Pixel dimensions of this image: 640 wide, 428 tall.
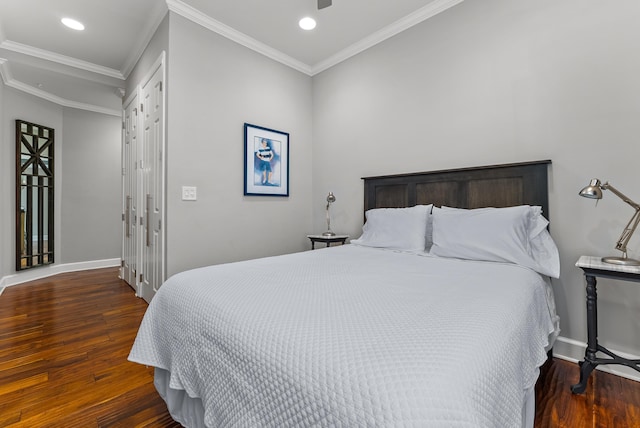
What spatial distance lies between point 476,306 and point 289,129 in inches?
119

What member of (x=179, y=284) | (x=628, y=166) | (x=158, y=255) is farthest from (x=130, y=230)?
(x=628, y=166)

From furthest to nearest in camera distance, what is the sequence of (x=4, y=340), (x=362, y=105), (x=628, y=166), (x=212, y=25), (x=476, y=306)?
1. (x=362, y=105)
2. (x=212, y=25)
3. (x=4, y=340)
4. (x=628, y=166)
5. (x=476, y=306)

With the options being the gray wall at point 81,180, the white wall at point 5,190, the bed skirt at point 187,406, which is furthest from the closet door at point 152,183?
the gray wall at point 81,180

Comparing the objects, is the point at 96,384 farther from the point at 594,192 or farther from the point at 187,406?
the point at 594,192

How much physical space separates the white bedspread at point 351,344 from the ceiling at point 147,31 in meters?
2.43

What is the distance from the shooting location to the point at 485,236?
1.95 metres

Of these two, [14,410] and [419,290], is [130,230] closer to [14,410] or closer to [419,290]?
[14,410]

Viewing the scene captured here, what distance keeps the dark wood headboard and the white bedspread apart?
29.7 inches

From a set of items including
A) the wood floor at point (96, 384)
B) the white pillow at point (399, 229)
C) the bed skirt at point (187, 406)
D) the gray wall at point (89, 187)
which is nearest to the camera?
the bed skirt at point (187, 406)

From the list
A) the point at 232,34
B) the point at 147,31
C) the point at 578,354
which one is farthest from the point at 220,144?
the point at 578,354

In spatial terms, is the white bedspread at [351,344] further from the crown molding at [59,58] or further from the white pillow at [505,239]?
the crown molding at [59,58]

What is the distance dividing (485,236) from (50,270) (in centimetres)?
575

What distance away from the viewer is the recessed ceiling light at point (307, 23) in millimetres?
2824

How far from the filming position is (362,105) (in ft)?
10.7
